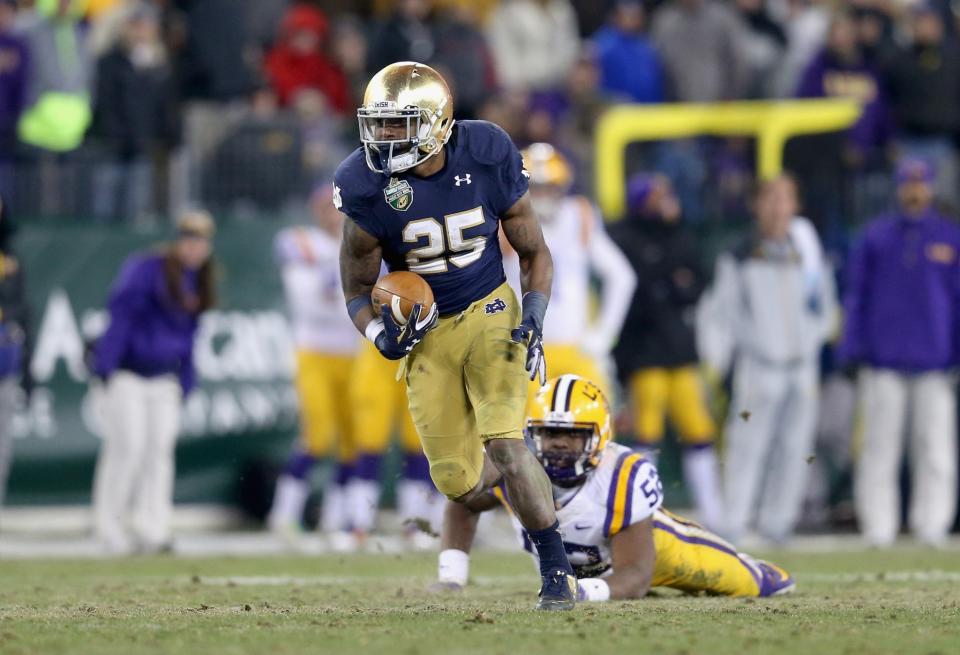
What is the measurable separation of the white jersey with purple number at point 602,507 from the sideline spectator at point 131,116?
21.8 feet

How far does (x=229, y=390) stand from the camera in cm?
1334

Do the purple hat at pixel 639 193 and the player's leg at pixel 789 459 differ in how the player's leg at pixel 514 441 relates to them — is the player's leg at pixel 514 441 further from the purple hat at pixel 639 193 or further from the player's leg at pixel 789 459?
the purple hat at pixel 639 193

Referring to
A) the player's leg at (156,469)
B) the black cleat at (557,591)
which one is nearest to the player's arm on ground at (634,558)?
the black cleat at (557,591)

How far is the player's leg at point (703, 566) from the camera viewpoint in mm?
7746

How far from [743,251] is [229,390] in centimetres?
389

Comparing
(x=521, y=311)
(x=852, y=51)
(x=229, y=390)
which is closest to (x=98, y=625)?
(x=521, y=311)

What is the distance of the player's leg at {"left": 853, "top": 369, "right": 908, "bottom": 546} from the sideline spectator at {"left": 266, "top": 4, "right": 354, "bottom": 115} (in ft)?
16.1

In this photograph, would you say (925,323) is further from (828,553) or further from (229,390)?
(229,390)

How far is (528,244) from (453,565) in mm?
1505

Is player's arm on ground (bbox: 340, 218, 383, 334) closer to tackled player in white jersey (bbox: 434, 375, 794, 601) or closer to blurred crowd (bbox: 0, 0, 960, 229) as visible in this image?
tackled player in white jersey (bbox: 434, 375, 794, 601)

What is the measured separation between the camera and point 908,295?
12.2m

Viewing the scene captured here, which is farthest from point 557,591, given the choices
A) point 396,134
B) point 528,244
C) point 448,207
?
point 396,134

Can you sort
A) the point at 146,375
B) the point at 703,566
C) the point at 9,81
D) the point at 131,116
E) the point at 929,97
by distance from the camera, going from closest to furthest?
the point at 703,566 < the point at 146,375 < the point at 9,81 < the point at 131,116 < the point at 929,97

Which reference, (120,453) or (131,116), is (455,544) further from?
(131,116)
